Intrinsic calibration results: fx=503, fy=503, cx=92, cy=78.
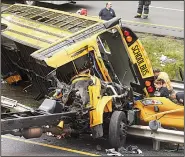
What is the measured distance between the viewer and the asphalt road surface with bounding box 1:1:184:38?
668 inches

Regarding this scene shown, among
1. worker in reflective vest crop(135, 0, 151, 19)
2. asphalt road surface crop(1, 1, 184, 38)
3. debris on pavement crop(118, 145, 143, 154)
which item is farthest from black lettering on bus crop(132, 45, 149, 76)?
worker in reflective vest crop(135, 0, 151, 19)

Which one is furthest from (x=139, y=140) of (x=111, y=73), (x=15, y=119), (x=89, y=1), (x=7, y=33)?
(x=89, y=1)

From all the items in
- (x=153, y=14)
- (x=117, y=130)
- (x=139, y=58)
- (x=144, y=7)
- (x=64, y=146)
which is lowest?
(x=64, y=146)

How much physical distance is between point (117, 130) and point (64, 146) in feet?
3.47

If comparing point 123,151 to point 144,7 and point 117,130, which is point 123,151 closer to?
point 117,130

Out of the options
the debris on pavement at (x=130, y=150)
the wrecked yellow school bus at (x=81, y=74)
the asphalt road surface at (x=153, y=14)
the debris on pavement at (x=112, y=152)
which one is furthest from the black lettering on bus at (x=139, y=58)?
the asphalt road surface at (x=153, y=14)

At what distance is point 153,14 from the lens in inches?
752

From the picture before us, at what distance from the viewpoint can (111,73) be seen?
31.2 feet

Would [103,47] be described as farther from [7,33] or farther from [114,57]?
[7,33]

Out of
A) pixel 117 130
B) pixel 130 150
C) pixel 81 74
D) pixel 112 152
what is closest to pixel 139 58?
pixel 81 74

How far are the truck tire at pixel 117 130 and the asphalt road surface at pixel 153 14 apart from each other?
319 inches

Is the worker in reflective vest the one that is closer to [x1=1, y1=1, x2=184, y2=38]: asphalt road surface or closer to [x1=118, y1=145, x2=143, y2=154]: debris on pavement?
[x1=1, y1=1, x2=184, y2=38]: asphalt road surface

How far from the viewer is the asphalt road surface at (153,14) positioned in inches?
668

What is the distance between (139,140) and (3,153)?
2.51 metres
